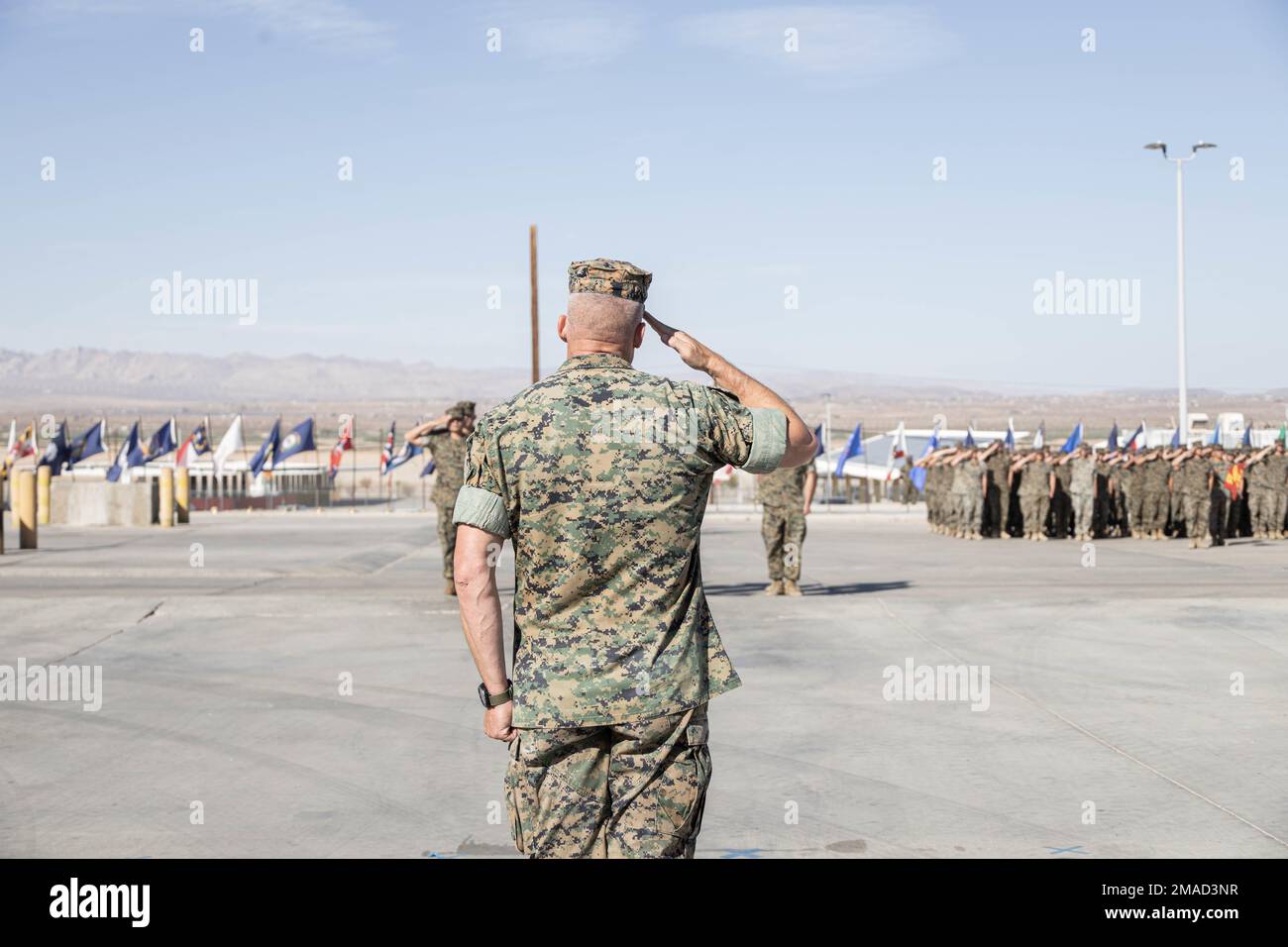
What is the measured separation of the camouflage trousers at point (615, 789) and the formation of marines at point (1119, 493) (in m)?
22.9

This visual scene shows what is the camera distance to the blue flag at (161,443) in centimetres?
4348

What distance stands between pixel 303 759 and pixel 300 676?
2.96 meters

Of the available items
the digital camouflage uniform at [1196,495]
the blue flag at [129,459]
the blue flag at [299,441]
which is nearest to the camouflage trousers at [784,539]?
the digital camouflage uniform at [1196,495]

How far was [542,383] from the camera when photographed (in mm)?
3648

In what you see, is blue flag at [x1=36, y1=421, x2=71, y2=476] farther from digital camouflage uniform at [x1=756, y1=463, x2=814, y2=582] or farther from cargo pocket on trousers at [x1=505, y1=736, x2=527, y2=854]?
cargo pocket on trousers at [x1=505, y1=736, x2=527, y2=854]

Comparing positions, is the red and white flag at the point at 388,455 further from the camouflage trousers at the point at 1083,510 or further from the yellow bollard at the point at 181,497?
the camouflage trousers at the point at 1083,510

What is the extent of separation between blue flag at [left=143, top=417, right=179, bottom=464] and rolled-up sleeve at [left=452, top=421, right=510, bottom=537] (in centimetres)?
4175

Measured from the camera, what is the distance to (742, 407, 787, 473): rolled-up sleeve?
358 centimetres

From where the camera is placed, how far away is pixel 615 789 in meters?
3.53

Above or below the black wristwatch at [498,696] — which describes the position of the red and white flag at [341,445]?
above
